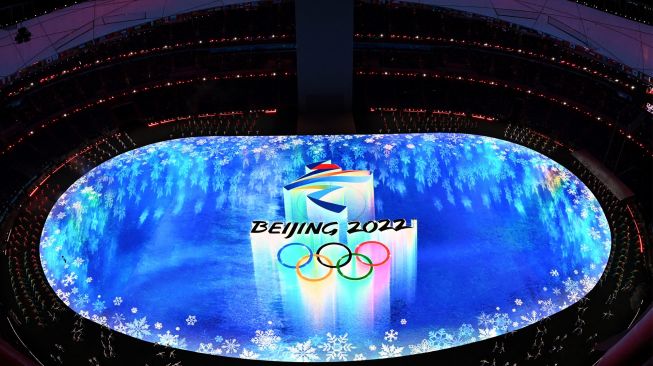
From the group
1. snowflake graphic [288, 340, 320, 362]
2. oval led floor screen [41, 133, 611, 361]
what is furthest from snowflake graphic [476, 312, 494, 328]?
snowflake graphic [288, 340, 320, 362]

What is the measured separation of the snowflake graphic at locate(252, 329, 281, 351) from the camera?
17062 millimetres

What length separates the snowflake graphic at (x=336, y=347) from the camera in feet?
54.5

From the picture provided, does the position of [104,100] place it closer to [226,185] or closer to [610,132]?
[226,185]

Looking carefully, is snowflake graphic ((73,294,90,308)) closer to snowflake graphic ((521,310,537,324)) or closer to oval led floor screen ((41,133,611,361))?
oval led floor screen ((41,133,611,361))

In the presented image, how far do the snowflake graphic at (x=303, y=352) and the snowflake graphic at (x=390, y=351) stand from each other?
167 centimetres

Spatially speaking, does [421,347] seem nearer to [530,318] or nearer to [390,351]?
[390,351]

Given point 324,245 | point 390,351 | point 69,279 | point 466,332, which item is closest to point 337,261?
point 324,245

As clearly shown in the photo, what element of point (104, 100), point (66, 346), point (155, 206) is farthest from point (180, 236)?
point (104, 100)

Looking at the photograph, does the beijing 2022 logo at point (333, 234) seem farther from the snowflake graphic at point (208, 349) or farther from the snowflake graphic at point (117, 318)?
the snowflake graphic at point (117, 318)

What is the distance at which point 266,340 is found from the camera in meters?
17.3

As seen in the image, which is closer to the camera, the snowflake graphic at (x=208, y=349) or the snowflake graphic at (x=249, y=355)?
the snowflake graphic at (x=249, y=355)

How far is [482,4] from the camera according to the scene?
29391mm

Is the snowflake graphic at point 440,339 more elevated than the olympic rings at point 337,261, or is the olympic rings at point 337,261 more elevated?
the olympic rings at point 337,261

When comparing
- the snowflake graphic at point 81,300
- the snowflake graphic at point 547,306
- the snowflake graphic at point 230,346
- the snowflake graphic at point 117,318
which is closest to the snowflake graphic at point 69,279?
the snowflake graphic at point 81,300
